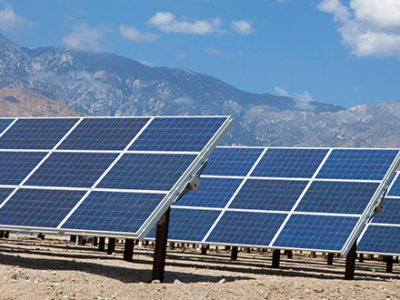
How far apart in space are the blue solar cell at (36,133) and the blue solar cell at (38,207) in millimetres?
3136

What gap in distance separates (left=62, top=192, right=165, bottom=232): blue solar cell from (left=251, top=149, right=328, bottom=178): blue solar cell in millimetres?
13228

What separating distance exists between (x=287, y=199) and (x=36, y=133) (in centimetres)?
1106

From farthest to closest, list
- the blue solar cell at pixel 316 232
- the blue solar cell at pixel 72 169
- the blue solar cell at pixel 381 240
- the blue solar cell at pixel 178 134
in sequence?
the blue solar cell at pixel 381 240
the blue solar cell at pixel 316 232
the blue solar cell at pixel 178 134
the blue solar cell at pixel 72 169

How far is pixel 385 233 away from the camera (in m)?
38.1

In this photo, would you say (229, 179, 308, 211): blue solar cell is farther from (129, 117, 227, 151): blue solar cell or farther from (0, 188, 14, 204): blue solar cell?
(0, 188, 14, 204): blue solar cell

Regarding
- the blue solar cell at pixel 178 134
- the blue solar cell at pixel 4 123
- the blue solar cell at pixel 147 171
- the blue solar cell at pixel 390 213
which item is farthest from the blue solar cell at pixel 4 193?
the blue solar cell at pixel 390 213

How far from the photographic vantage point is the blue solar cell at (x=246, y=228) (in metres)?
29.0

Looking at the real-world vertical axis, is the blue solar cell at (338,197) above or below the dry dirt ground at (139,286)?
above

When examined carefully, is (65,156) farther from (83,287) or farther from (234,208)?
(234,208)

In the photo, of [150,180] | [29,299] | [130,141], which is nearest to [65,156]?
[130,141]

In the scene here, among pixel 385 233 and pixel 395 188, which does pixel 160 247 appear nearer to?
pixel 385 233

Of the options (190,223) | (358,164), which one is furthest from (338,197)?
(190,223)

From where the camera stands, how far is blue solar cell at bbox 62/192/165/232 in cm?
1991

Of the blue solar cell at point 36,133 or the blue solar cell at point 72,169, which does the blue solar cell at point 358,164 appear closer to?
the blue solar cell at point 36,133
